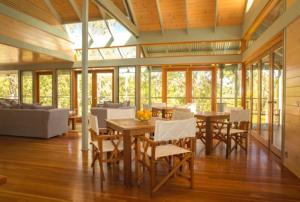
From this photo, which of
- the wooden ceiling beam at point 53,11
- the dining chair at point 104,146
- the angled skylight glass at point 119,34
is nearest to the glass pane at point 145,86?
the angled skylight glass at point 119,34

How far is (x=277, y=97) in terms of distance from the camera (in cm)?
436

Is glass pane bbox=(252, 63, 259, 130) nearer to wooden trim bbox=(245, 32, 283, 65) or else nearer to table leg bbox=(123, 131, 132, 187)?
wooden trim bbox=(245, 32, 283, 65)

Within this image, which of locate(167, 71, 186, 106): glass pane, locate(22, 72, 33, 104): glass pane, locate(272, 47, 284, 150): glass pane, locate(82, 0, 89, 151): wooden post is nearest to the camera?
locate(272, 47, 284, 150): glass pane

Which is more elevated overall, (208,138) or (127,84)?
(127,84)

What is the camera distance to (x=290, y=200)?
2504 mm

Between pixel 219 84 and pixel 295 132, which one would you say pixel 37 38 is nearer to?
pixel 219 84

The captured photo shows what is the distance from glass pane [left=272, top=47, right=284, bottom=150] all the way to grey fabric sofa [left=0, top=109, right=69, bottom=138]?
4.98 metres

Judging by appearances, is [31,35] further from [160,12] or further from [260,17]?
[260,17]

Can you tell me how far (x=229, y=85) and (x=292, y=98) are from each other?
15.9ft

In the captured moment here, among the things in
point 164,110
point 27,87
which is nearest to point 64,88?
point 27,87

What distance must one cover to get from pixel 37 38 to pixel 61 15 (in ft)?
5.96

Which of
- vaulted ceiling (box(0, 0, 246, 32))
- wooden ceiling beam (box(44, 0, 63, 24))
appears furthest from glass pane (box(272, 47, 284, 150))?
wooden ceiling beam (box(44, 0, 63, 24))

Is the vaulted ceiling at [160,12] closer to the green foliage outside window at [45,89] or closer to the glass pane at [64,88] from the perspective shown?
the glass pane at [64,88]

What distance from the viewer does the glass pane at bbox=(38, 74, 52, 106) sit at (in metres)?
10.4
